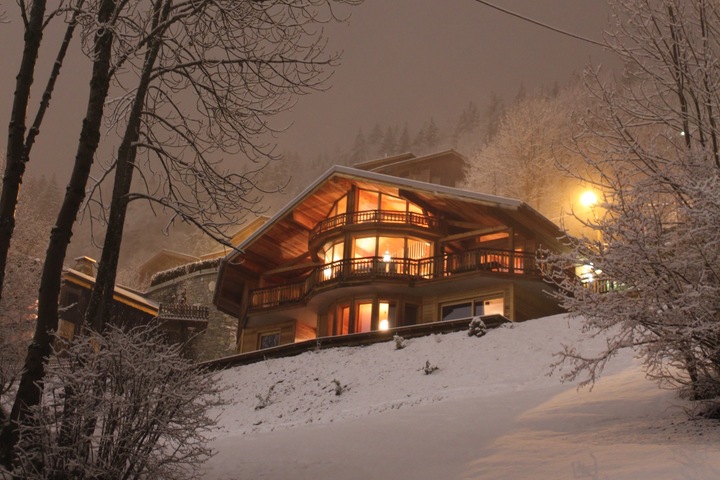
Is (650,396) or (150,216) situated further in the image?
(150,216)

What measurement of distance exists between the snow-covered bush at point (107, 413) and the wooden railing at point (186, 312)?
36685mm

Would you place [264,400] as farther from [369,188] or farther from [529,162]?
[529,162]

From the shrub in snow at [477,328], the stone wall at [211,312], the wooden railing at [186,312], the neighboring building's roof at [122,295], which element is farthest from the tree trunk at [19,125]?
the wooden railing at [186,312]

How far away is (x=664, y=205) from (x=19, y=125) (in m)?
8.26

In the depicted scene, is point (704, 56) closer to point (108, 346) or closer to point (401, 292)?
point (108, 346)

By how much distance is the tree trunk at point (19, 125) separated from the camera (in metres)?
8.55

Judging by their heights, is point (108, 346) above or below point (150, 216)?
below

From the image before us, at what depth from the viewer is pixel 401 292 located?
1177 inches

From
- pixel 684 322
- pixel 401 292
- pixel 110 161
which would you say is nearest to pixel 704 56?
pixel 684 322

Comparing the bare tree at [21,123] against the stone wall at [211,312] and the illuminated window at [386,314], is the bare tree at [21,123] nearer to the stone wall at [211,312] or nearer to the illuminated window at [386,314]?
the illuminated window at [386,314]

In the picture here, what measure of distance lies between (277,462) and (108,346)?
4888mm

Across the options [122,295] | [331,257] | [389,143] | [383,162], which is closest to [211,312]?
[122,295]

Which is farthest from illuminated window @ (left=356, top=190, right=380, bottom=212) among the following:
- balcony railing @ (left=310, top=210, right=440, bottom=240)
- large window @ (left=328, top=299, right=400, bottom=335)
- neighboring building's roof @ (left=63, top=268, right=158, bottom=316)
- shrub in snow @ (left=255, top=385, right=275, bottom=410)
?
neighboring building's roof @ (left=63, top=268, right=158, bottom=316)

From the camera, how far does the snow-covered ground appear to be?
948 centimetres
